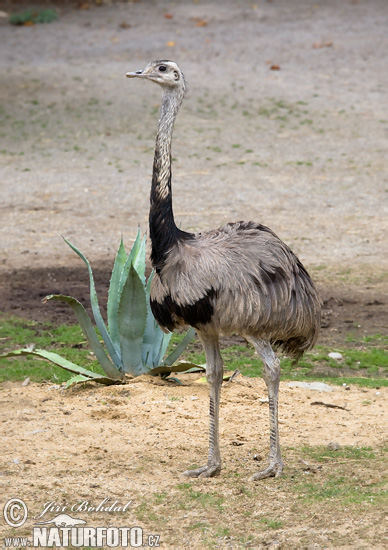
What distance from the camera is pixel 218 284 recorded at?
5.45m

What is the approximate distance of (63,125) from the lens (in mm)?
15711

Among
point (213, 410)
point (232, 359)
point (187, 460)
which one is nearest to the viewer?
point (213, 410)

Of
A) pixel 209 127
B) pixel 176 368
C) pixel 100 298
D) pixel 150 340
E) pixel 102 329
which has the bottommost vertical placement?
pixel 100 298

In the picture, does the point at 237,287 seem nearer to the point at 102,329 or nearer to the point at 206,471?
the point at 206,471

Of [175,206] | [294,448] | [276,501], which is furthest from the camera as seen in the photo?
[175,206]

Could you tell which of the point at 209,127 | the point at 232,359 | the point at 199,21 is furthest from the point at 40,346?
the point at 199,21

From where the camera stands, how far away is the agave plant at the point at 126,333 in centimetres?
720

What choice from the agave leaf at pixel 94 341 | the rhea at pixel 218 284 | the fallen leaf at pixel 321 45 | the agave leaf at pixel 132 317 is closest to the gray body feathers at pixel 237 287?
the rhea at pixel 218 284

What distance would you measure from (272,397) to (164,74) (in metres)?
2.07

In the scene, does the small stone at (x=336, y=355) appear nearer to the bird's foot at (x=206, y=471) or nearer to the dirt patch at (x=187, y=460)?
the dirt patch at (x=187, y=460)

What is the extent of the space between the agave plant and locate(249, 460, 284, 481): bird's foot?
1741 mm

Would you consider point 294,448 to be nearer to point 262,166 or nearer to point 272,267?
point 272,267

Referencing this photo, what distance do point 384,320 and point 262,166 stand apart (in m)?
5.48

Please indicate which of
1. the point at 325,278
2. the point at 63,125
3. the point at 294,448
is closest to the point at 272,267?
the point at 294,448
